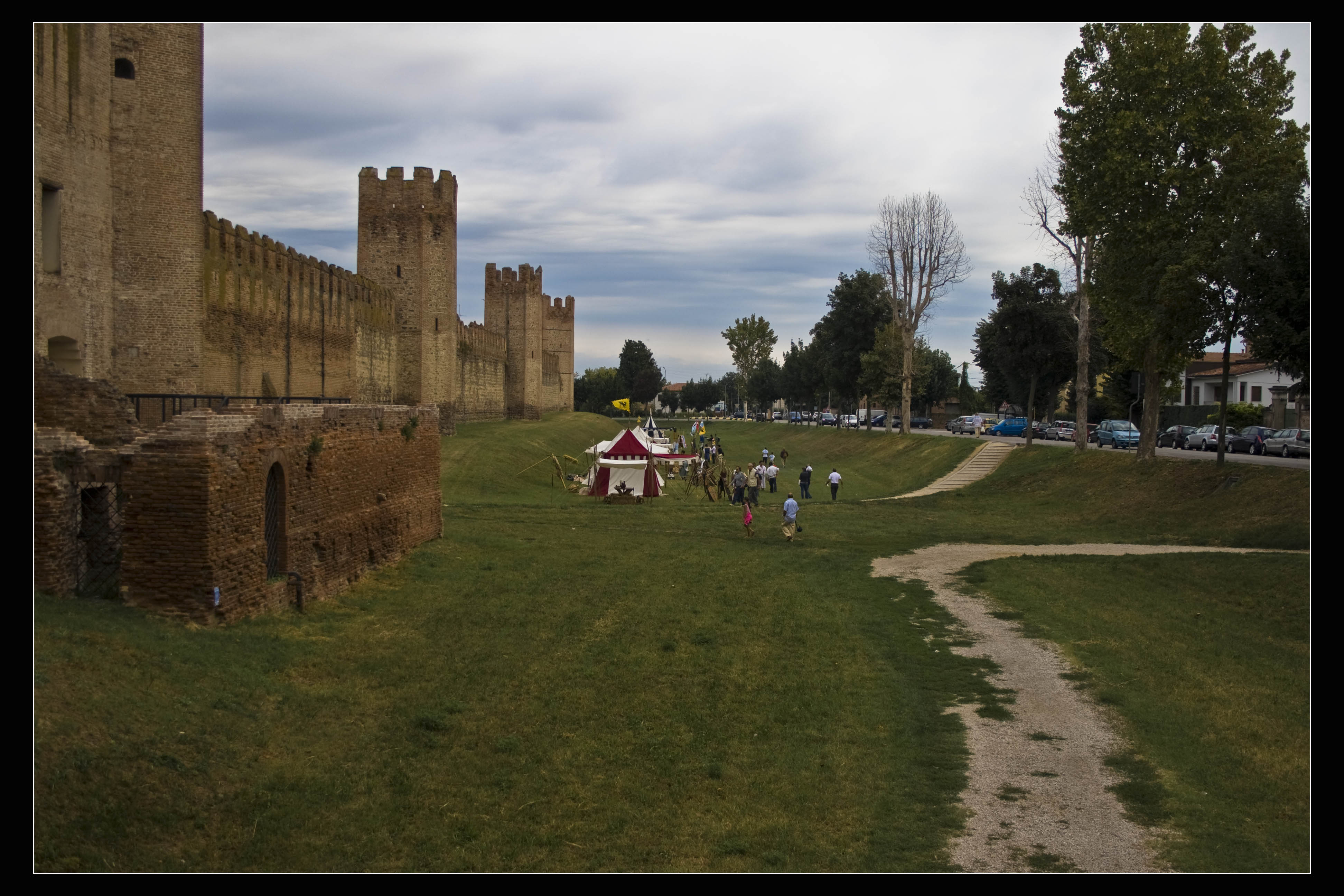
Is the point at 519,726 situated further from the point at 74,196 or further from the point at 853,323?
the point at 853,323

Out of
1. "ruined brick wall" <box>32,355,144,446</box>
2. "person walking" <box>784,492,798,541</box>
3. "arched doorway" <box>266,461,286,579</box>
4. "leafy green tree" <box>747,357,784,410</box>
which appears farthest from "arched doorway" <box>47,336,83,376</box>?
"leafy green tree" <box>747,357,784,410</box>

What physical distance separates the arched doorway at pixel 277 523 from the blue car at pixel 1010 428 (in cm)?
5776

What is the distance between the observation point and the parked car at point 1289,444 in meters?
40.2

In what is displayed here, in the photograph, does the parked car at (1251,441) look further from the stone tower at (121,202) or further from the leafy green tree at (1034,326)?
the stone tower at (121,202)

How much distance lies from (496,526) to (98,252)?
10965 millimetres

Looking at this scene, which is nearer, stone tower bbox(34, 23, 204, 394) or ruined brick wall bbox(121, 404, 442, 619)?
ruined brick wall bbox(121, 404, 442, 619)

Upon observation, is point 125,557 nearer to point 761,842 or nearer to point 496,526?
point 761,842

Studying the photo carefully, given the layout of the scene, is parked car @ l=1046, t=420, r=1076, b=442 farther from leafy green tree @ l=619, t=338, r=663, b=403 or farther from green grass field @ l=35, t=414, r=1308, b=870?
leafy green tree @ l=619, t=338, r=663, b=403

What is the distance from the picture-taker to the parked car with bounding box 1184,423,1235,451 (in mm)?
47469

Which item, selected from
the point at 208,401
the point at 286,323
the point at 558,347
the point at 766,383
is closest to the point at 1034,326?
the point at 286,323

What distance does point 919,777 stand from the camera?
412 inches

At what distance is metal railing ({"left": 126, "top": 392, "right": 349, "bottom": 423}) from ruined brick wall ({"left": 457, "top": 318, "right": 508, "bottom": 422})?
3270 cm
